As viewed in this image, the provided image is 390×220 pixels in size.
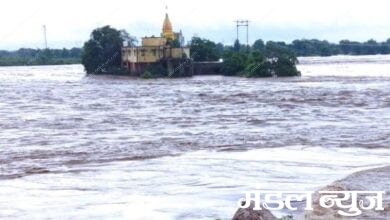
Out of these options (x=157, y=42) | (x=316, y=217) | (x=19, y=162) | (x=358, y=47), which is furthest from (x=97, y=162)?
(x=358, y=47)

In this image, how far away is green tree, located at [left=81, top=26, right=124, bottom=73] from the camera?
61094 mm

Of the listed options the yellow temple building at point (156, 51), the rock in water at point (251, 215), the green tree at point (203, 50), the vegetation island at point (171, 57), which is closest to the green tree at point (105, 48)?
the vegetation island at point (171, 57)

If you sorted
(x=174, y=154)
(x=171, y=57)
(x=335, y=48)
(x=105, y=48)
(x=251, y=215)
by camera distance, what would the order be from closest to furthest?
(x=251, y=215)
(x=174, y=154)
(x=171, y=57)
(x=105, y=48)
(x=335, y=48)

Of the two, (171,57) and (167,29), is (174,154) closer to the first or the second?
(171,57)

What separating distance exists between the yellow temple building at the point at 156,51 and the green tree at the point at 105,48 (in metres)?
3.25

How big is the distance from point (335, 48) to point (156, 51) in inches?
3005

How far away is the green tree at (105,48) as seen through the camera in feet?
200

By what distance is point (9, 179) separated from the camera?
11852 millimetres

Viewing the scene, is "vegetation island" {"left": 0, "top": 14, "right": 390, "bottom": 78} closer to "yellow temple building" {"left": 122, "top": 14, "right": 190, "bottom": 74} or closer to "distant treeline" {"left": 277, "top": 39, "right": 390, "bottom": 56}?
"yellow temple building" {"left": 122, "top": 14, "right": 190, "bottom": 74}

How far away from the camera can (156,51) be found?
55.4 metres

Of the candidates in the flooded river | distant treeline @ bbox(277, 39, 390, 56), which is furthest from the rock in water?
distant treeline @ bbox(277, 39, 390, 56)

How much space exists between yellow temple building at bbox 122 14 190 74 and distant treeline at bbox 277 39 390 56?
177 ft

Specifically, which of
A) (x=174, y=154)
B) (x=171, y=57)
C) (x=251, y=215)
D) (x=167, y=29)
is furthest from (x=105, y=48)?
(x=251, y=215)

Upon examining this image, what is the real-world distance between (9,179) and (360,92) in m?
23.3
